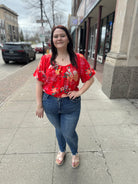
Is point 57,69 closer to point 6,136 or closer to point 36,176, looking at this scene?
point 36,176

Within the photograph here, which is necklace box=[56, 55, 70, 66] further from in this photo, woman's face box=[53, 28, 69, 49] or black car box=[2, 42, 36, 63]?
black car box=[2, 42, 36, 63]

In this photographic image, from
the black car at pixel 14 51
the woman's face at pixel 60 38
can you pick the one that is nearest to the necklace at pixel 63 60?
the woman's face at pixel 60 38

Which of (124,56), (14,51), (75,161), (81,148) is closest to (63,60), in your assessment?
(75,161)

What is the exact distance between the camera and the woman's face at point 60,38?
147 cm

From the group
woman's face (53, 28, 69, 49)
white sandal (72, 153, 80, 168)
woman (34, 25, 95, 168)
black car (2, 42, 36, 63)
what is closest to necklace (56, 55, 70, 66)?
woman (34, 25, 95, 168)

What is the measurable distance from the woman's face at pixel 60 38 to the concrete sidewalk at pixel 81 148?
1.64m

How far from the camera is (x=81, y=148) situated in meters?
2.32

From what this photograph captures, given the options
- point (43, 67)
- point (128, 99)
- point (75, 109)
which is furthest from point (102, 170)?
point (128, 99)

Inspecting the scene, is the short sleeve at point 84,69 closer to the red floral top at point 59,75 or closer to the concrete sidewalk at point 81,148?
the red floral top at point 59,75

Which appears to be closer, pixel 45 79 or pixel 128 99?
pixel 45 79

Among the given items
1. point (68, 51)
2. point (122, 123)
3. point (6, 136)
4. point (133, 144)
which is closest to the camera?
point (68, 51)

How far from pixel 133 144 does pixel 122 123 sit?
0.65 meters

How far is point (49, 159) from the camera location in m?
2.10

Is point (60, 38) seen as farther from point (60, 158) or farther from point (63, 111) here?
point (60, 158)
